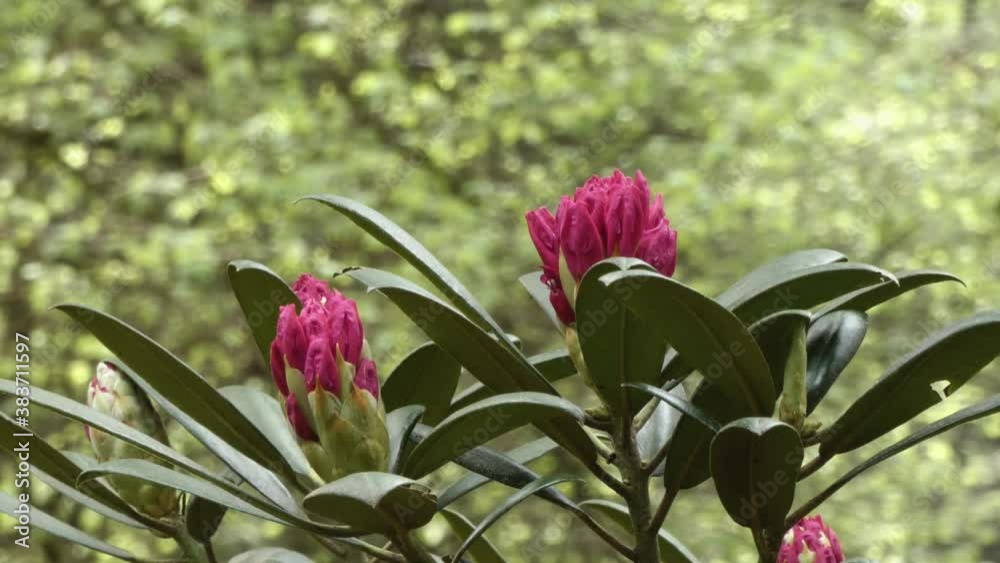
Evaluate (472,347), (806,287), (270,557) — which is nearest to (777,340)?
(806,287)

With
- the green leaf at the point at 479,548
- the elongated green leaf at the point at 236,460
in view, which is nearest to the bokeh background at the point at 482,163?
the green leaf at the point at 479,548

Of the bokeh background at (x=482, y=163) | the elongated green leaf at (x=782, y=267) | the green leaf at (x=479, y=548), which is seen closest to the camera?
the elongated green leaf at (x=782, y=267)

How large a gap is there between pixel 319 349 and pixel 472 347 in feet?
0.23

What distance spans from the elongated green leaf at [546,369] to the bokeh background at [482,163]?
2.34 m

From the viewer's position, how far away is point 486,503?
3.07 metres

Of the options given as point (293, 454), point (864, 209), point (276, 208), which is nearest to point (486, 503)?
point (276, 208)

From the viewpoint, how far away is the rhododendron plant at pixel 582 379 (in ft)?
1.58

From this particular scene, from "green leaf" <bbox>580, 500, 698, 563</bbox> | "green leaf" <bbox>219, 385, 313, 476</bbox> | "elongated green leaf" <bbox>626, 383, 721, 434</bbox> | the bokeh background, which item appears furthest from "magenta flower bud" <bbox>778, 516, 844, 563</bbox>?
the bokeh background

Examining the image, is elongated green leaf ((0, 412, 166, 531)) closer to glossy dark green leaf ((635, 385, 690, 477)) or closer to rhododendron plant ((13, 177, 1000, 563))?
rhododendron plant ((13, 177, 1000, 563))

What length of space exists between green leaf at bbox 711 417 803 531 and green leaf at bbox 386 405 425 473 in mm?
138

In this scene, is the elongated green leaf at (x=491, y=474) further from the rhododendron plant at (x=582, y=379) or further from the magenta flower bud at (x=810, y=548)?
the magenta flower bud at (x=810, y=548)

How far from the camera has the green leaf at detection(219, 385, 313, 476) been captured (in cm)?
58

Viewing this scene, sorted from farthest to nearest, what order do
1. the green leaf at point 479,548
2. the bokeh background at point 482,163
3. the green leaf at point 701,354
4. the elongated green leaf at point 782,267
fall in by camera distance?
the bokeh background at point 482,163, the green leaf at point 479,548, the elongated green leaf at point 782,267, the green leaf at point 701,354

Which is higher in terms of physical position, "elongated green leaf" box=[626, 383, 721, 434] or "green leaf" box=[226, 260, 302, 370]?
"green leaf" box=[226, 260, 302, 370]
